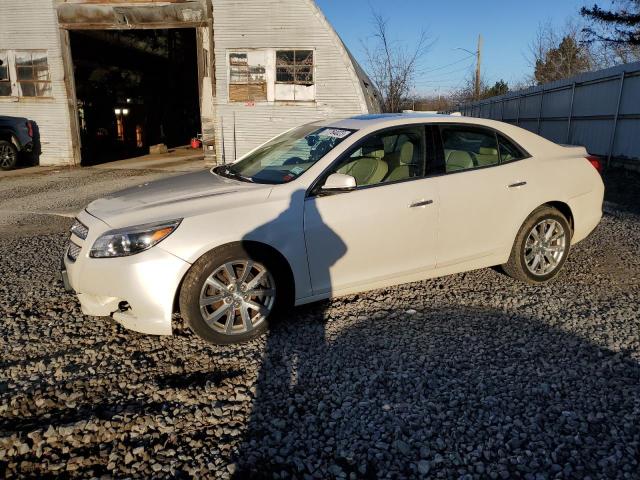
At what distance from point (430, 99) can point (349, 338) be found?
191 ft

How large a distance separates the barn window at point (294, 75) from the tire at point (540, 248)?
11533 millimetres

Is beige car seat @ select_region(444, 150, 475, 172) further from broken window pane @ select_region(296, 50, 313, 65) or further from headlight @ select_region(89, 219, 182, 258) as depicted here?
broken window pane @ select_region(296, 50, 313, 65)

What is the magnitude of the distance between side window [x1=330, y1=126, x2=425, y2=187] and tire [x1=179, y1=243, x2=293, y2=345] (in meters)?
1.05

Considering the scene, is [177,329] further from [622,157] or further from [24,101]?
[24,101]

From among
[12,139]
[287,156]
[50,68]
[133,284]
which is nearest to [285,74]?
[50,68]

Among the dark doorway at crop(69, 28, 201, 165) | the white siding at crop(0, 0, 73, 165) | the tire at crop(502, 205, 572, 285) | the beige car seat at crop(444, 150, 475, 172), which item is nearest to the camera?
the beige car seat at crop(444, 150, 475, 172)

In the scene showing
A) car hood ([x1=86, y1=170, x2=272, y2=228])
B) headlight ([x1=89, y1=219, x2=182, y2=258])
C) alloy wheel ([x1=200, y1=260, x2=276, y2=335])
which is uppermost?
car hood ([x1=86, y1=170, x2=272, y2=228])

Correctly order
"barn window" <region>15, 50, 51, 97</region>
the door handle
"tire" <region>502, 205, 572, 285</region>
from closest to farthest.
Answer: the door handle → "tire" <region>502, 205, 572, 285</region> → "barn window" <region>15, 50, 51, 97</region>

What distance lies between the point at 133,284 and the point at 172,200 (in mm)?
713

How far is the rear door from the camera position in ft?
14.4

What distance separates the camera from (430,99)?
5838 cm

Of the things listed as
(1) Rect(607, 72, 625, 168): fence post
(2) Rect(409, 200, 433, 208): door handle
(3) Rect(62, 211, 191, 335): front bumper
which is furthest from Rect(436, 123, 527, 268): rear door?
(1) Rect(607, 72, 625, 168): fence post

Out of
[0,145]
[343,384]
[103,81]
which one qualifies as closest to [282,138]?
[343,384]

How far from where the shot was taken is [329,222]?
3.91 metres
